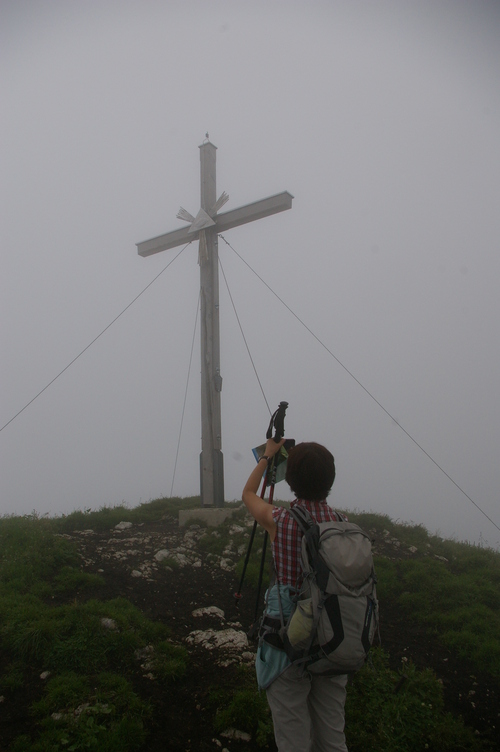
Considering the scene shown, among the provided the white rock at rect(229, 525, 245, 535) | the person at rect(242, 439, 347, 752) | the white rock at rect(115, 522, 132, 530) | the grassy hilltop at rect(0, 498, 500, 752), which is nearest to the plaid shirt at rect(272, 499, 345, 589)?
the person at rect(242, 439, 347, 752)

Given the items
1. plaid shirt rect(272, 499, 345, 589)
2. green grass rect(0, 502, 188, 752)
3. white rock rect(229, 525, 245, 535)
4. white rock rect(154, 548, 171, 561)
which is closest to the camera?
plaid shirt rect(272, 499, 345, 589)

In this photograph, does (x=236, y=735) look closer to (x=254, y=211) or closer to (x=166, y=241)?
(x=254, y=211)

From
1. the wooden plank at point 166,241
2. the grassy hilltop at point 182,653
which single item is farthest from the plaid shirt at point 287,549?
the wooden plank at point 166,241

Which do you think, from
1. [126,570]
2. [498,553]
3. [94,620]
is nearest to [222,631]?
[94,620]

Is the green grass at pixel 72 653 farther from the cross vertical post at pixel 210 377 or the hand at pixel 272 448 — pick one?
the cross vertical post at pixel 210 377

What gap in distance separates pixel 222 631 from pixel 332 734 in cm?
261

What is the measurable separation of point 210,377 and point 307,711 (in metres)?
6.38

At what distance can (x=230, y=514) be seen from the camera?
28.9 feet

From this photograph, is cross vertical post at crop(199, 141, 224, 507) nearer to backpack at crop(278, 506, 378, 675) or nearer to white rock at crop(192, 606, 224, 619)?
white rock at crop(192, 606, 224, 619)

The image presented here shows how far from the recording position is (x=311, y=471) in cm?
319

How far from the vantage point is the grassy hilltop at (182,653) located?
4152 mm

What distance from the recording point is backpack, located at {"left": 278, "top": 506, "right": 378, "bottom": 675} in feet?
9.26

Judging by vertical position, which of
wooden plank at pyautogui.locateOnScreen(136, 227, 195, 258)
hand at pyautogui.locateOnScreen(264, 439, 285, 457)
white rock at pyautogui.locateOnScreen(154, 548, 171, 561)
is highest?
wooden plank at pyautogui.locateOnScreen(136, 227, 195, 258)

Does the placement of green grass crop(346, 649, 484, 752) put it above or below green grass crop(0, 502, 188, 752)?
below
